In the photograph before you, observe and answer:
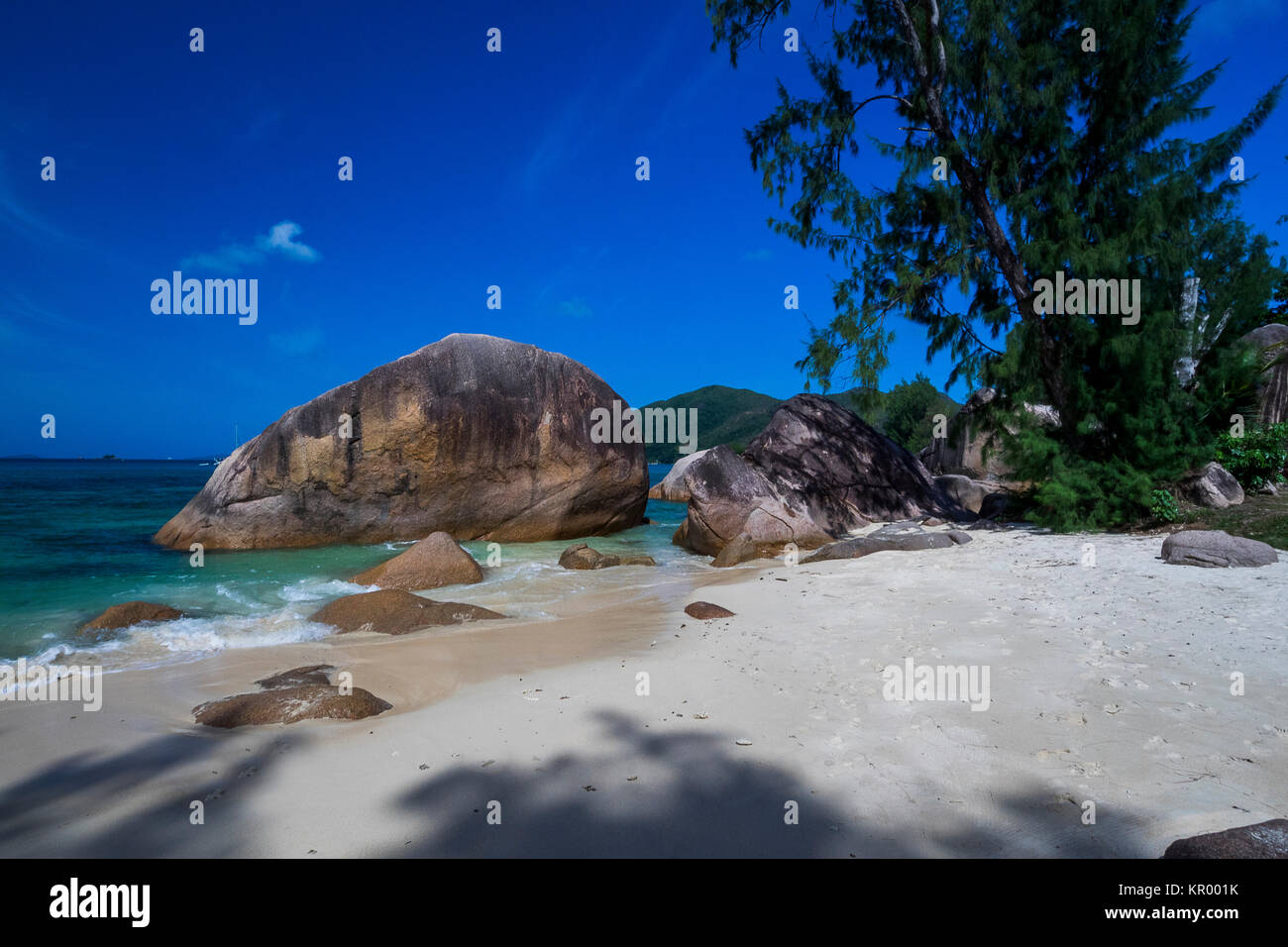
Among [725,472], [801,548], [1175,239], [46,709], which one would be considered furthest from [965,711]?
[1175,239]

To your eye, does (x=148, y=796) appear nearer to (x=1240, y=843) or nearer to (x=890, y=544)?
(x=1240, y=843)

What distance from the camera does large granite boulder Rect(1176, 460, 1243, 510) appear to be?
954cm

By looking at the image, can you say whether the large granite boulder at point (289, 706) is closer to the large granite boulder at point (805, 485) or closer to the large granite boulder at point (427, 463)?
the large granite boulder at point (805, 485)

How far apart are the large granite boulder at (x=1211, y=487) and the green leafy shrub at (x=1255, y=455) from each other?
506 mm

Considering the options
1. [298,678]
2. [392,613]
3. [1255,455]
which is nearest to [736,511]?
[392,613]

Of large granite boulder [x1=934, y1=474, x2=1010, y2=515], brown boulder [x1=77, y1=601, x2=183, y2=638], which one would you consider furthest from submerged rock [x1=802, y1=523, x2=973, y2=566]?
large granite boulder [x1=934, y1=474, x2=1010, y2=515]

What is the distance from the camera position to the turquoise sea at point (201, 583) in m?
6.07

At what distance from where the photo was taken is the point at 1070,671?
371cm

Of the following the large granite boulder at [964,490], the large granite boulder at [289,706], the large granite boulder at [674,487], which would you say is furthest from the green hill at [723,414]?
the large granite boulder at [289,706]

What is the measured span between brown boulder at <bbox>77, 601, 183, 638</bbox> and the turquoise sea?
0.16 m

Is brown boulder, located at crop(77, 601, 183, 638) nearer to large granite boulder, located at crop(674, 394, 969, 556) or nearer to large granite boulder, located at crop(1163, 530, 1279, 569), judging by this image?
large granite boulder, located at crop(674, 394, 969, 556)
